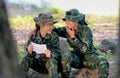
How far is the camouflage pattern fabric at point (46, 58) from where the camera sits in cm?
693

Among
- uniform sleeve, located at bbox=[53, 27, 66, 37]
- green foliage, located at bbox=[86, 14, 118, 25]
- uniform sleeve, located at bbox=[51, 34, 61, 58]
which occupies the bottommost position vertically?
green foliage, located at bbox=[86, 14, 118, 25]

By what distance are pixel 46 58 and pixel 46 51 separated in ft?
0.48

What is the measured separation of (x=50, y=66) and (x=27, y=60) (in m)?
0.36

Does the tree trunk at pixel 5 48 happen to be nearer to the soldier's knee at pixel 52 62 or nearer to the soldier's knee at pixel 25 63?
the soldier's knee at pixel 52 62

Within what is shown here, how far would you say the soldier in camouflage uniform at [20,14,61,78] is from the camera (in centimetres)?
692

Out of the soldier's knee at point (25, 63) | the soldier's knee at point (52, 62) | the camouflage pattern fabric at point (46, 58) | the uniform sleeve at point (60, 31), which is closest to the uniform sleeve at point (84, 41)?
the uniform sleeve at point (60, 31)

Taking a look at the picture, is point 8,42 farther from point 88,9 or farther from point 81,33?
point 88,9

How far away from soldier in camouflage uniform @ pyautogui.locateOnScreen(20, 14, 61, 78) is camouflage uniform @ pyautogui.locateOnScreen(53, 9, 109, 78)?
0.41ft

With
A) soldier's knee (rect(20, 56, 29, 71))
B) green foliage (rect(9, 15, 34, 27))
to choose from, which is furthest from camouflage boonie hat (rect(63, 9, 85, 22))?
green foliage (rect(9, 15, 34, 27))

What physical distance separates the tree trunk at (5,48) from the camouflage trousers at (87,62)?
393 centimetres

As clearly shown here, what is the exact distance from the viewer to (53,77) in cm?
689

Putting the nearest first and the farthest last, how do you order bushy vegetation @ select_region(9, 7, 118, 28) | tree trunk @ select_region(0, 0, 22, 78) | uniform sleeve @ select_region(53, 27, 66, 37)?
tree trunk @ select_region(0, 0, 22, 78), uniform sleeve @ select_region(53, 27, 66, 37), bushy vegetation @ select_region(9, 7, 118, 28)

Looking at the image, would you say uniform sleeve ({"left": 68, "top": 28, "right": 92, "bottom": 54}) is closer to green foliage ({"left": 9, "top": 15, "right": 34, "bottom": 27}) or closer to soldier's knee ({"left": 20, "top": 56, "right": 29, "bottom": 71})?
soldier's knee ({"left": 20, "top": 56, "right": 29, "bottom": 71})

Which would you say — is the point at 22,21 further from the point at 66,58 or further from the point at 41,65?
the point at 66,58
